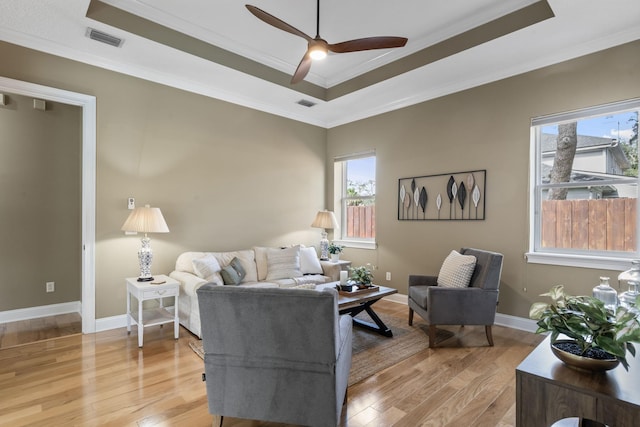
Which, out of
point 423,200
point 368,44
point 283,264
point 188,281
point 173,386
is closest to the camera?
point 173,386

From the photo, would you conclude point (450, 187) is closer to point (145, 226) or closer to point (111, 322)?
point (145, 226)

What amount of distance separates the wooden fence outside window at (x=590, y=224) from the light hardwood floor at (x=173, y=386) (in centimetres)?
115

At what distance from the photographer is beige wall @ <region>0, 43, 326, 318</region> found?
357cm

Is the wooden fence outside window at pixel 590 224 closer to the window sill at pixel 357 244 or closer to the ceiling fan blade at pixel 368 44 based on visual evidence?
the window sill at pixel 357 244

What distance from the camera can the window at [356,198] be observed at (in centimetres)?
545

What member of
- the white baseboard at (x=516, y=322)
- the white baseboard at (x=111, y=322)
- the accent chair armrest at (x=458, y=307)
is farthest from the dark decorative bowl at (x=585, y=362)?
the white baseboard at (x=111, y=322)

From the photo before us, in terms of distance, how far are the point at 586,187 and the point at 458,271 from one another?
160cm

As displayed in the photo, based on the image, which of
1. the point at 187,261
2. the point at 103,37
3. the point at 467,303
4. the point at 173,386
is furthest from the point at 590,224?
the point at 103,37

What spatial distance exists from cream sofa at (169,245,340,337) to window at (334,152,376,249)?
103cm

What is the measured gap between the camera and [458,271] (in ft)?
11.3

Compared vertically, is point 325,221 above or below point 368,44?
below

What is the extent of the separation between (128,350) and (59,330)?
1.17 meters

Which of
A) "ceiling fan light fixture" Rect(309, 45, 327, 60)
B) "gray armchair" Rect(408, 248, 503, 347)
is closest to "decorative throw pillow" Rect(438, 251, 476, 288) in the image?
"gray armchair" Rect(408, 248, 503, 347)

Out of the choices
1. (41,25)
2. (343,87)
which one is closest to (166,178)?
(41,25)
